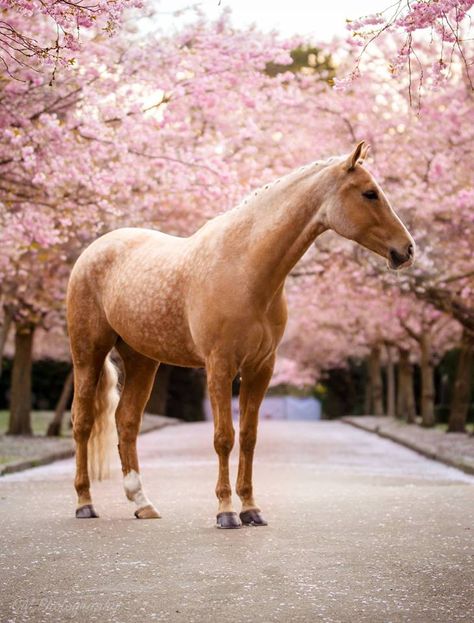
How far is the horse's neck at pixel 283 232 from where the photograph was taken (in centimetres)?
746

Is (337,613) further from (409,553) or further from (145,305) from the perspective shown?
(145,305)

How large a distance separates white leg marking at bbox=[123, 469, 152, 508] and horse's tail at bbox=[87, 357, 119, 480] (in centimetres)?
47

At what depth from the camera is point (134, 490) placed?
8320mm

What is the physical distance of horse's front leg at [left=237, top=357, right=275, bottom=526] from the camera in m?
7.70

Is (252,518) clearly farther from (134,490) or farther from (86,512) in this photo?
(86,512)

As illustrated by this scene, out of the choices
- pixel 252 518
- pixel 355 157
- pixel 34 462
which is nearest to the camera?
pixel 355 157

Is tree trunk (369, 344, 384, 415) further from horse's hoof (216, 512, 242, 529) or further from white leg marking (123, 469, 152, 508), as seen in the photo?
horse's hoof (216, 512, 242, 529)

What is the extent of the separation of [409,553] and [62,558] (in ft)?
7.07

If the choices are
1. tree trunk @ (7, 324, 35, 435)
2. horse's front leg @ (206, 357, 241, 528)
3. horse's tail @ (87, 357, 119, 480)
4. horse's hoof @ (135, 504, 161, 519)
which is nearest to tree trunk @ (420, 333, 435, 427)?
tree trunk @ (7, 324, 35, 435)

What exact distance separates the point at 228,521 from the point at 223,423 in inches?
28.0

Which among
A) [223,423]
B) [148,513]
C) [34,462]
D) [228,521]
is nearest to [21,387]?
[34,462]

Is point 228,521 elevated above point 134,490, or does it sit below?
below

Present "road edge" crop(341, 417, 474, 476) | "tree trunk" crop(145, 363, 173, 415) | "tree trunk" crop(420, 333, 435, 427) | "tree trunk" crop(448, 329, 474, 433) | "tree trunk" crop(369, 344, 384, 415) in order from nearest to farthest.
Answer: "road edge" crop(341, 417, 474, 476) → "tree trunk" crop(448, 329, 474, 433) → "tree trunk" crop(420, 333, 435, 427) → "tree trunk" crop(369, 344, 384, 415) → "tree trunk" crop(145, 363, 173, 415)

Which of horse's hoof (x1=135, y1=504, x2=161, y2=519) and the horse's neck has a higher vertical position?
the horse's neck
